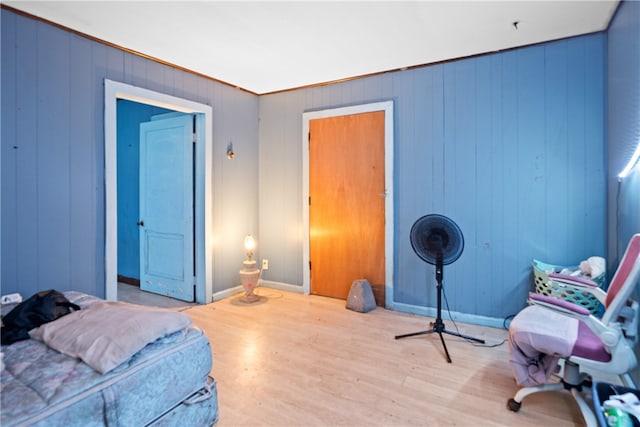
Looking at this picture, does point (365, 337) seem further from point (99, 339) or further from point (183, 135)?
point (183, 135)

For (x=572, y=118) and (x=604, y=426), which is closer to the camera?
(x=604, y=426)

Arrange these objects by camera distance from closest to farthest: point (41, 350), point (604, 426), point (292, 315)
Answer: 1. point (604, 426)
2. point (41, 350)
3. point (292, 315)

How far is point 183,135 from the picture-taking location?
3707mm

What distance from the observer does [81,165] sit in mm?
2633

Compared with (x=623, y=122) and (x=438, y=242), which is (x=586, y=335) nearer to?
(x=438, y=242)

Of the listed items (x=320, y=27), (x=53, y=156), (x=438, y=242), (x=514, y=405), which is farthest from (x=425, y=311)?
(x=53, y=156)

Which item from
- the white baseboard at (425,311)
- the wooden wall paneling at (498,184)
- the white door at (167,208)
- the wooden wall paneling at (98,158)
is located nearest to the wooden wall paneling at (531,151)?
the wooden wall paneling at (498,184)

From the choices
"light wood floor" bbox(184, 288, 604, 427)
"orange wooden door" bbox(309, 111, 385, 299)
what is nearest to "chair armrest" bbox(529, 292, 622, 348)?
"light wood floor" bbox(184, 288, 604, 427)

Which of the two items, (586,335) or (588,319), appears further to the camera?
(586,335)

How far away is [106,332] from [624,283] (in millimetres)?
2353

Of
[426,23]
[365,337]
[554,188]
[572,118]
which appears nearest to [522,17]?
[426,23]

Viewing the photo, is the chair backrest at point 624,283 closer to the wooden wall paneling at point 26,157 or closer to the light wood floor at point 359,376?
the light wood floor at point 359,376

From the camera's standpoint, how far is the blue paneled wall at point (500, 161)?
8.72 ft

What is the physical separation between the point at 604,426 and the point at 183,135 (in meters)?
3.95
